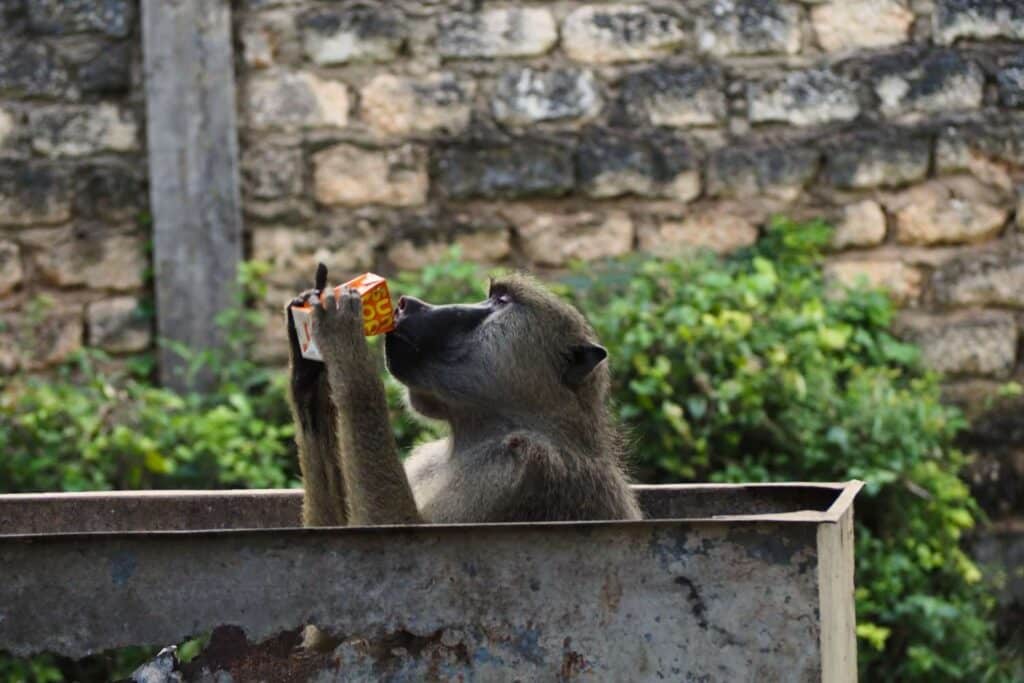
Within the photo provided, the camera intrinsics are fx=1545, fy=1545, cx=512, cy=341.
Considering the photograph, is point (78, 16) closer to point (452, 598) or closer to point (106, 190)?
point (106, 190)

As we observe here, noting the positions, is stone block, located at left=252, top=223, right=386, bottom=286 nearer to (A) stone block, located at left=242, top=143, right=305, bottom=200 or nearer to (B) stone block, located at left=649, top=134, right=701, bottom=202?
(A) stone block, located at left=242, top=143, right=305, bottom=200

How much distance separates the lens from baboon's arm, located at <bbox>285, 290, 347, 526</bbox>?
336cm

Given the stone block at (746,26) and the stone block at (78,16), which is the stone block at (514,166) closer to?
the stone block at (746,26)

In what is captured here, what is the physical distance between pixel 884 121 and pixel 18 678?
12.8 feet

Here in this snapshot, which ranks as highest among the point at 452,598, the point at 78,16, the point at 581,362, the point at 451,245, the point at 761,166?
the point at 78,16

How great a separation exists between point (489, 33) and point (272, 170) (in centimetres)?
103

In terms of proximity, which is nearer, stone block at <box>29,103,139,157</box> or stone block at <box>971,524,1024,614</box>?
stone block at <box>971,524,1024,614</box>

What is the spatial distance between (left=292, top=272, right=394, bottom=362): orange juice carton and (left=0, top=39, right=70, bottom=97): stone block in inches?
133

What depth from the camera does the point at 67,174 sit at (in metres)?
6.20

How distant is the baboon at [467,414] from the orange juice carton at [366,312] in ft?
0.09

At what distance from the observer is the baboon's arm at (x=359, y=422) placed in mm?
3092

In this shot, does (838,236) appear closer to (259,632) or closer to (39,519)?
(39,519)

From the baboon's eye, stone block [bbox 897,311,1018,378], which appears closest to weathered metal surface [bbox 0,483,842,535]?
the baboon's eye

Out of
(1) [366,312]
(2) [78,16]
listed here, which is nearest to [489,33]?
(2) [78,16]
